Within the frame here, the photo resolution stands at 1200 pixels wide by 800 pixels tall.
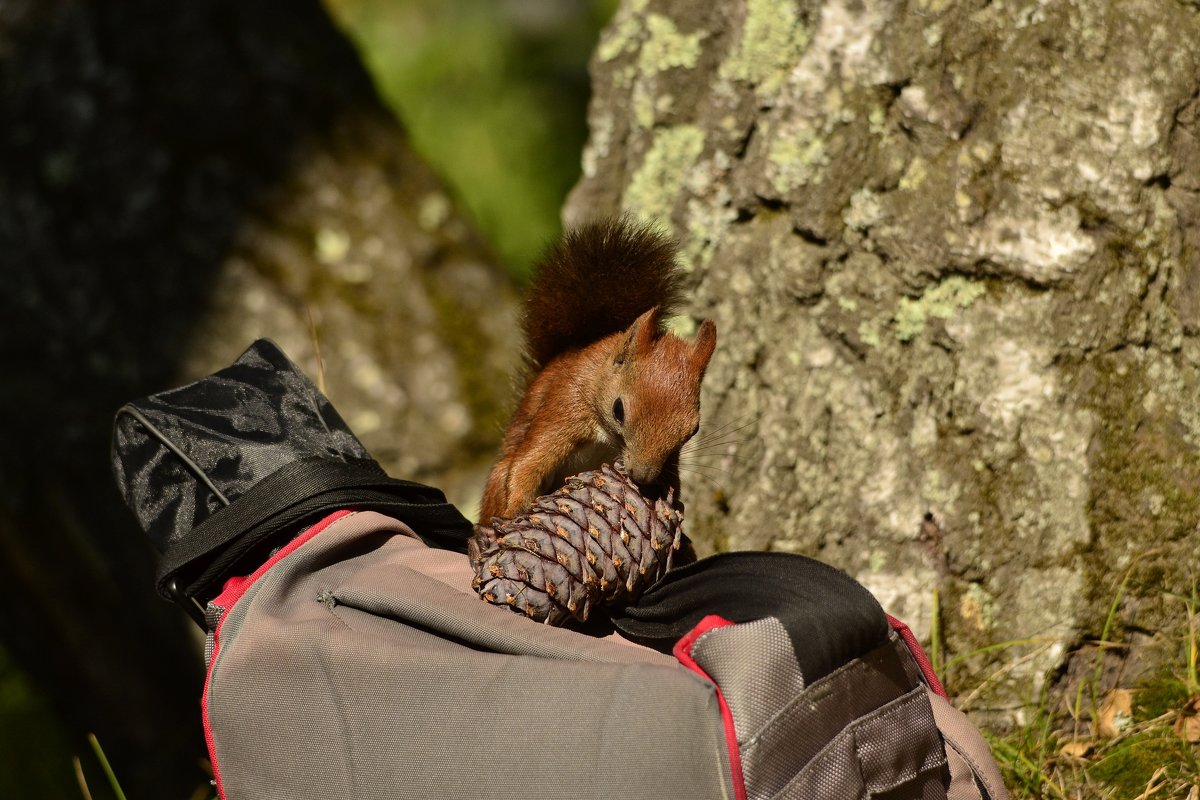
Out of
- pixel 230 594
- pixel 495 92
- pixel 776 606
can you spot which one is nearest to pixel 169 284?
pixel 495 92

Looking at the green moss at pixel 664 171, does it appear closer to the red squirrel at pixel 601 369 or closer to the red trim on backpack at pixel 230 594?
the red squirrel at pixel 601 369

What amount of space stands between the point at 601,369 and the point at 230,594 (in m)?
0.69

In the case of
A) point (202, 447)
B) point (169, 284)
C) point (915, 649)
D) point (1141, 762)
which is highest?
point (169, 284)

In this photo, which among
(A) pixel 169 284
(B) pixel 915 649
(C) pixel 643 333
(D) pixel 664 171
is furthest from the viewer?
(A) pixel 169 284

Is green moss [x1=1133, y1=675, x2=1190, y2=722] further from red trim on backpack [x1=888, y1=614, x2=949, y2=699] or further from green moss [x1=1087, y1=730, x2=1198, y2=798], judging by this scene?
red trim on backpack [x1=888, y1=614, x2=949, y2=699]

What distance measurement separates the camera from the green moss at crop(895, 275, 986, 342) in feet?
5.58

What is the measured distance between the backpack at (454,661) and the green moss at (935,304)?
2.22 feet

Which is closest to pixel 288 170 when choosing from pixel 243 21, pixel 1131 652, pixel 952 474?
pixel 243 21

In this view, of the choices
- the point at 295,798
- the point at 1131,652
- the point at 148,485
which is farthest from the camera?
the point at 1131,652

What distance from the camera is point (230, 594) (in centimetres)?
125

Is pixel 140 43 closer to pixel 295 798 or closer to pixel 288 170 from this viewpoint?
pixel 288 170

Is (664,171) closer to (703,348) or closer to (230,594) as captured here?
(703,348)

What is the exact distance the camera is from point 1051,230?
165cm

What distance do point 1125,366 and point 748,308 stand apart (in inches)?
23.7
